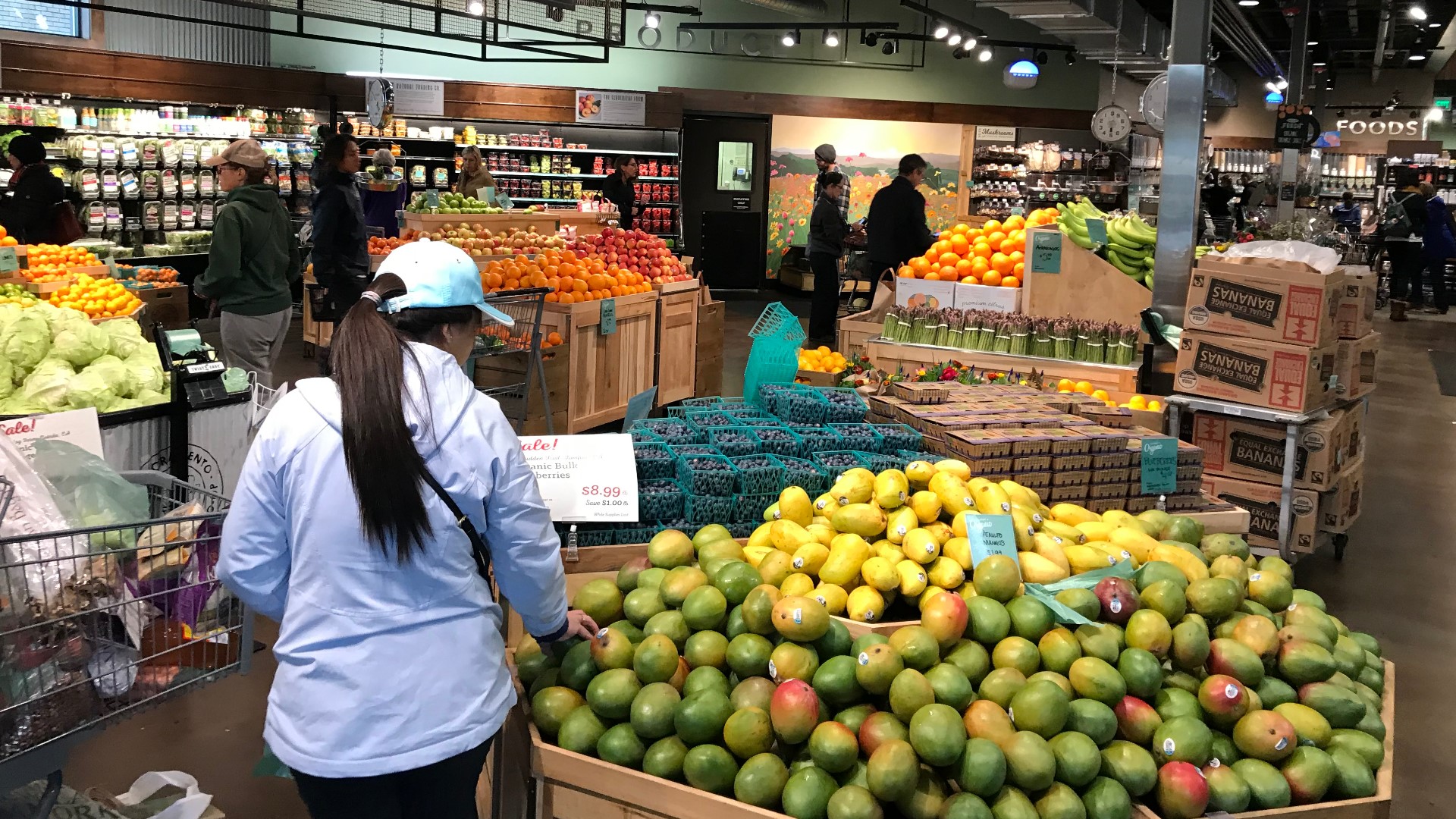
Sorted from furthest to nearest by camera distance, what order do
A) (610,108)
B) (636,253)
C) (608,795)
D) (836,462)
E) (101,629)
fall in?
(610,108) → (636,253) → (836,462) → (608,795) → (101,629)

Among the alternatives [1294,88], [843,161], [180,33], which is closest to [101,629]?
[180,33]

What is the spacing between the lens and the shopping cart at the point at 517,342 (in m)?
5.87

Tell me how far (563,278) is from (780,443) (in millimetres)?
3849

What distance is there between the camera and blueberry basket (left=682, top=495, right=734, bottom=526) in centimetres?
302

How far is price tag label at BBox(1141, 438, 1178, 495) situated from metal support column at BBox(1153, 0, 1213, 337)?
2612mm

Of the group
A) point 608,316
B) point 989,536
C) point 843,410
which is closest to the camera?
point 989,536

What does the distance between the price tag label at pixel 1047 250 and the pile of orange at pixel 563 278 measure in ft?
A: 7.86

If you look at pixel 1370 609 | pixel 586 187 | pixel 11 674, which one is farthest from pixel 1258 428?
pixel 586 187

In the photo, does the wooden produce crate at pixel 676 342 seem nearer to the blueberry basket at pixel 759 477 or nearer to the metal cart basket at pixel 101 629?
the blueberry basket at pixel 759 477

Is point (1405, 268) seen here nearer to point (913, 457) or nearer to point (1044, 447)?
point (1044, 447)

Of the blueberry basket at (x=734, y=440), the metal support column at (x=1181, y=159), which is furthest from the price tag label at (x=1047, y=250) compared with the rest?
the blueberry basket at (x=734, y=440)

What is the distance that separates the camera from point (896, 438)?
11.5ft

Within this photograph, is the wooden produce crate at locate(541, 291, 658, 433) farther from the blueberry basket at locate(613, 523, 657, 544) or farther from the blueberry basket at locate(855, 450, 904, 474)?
the blueberry basket at locate(613, 523, 657, 544)

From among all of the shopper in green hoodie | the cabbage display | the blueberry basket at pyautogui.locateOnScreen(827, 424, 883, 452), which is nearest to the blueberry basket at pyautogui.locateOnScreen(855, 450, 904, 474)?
the blueberry basket at pyautogui.locateOnScreen(827, 424, 883, 452)
